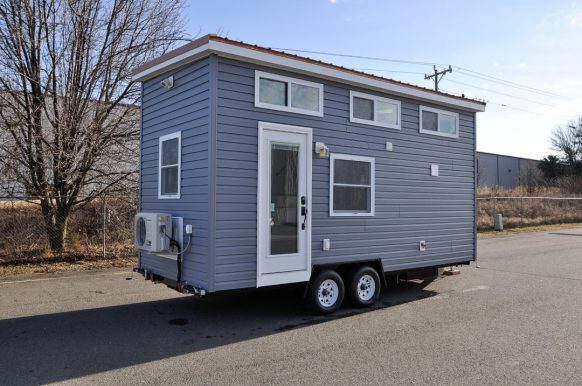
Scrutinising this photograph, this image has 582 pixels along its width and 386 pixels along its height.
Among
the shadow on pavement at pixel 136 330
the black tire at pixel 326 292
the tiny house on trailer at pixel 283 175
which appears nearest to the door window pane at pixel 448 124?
the tiny house on trailer at pixel 283 175

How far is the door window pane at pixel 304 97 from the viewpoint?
6.74 metres

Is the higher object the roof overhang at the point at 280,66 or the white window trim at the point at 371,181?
the roof overhang at the point at 280,66

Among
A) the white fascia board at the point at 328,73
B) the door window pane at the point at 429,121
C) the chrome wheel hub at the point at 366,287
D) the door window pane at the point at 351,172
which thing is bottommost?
the chrome wheel hub at the point at 366,287

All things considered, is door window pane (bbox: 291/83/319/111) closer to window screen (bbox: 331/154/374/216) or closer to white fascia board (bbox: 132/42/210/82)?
window screen (bbox: 331/154/374/216)

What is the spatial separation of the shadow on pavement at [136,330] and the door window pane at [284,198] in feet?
3.50

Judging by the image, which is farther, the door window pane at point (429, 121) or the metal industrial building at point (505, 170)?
the metal industrial building at point (505, 170)

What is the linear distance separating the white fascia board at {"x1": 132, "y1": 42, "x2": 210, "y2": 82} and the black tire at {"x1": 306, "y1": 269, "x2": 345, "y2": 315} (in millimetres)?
3410

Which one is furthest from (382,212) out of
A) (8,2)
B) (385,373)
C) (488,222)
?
(488,222)

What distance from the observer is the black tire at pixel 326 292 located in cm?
668

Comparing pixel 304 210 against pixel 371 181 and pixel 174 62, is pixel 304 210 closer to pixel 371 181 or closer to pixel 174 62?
pixel 371 181

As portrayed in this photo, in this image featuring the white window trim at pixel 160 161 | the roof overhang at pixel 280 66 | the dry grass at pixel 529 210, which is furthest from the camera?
the dry grass at pixel 529 210

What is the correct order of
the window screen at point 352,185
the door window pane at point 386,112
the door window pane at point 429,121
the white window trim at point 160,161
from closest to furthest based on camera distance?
the white window trim at point 160,161 → the window screen at point 352,185 → the door window pane at point 386,112 → the door window pane at point 429,121

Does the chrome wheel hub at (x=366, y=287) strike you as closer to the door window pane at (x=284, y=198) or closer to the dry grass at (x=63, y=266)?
the door window pane at (x=284, y=198)

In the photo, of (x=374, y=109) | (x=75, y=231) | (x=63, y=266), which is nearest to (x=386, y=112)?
(x=374, y=109)
